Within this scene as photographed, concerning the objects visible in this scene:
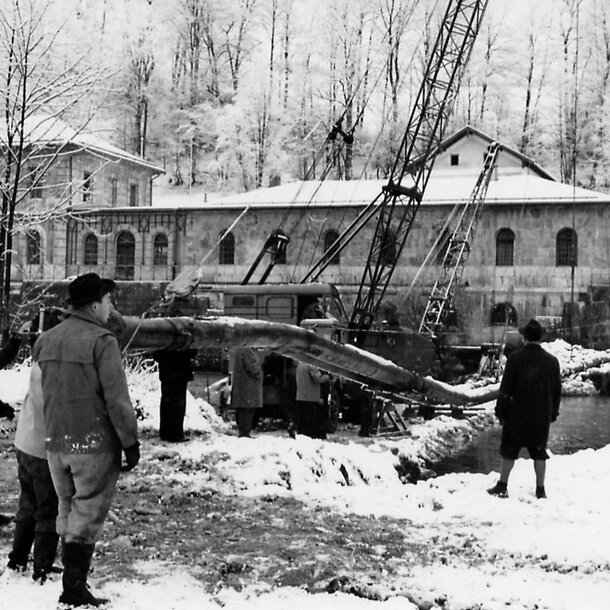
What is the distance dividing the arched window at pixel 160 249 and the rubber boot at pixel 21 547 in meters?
37.6

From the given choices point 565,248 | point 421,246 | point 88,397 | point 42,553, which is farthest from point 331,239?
point 88,397

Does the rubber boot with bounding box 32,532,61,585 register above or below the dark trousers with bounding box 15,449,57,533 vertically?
below

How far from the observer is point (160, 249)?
42.8 metres

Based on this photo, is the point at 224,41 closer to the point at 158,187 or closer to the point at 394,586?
the point at 158,187

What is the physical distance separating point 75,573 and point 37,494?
741 millimetres

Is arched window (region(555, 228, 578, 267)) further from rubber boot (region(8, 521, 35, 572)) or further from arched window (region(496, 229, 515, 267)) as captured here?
rubber boot (region(8, 521, 35, 572))

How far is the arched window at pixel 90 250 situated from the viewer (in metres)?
44.0

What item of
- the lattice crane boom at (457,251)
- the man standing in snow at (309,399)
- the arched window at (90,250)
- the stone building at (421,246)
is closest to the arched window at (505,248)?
the stone building at (421,246)

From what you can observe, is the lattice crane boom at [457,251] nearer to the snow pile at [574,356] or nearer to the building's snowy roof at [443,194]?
the building's snowy roof at [443,194]

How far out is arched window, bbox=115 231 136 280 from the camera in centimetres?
4325

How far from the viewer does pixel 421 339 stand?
2450cm

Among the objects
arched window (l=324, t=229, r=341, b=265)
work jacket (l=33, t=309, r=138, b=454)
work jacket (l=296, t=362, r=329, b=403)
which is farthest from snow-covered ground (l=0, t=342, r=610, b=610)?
arched window (l=324, t=229, r=341, b=265)

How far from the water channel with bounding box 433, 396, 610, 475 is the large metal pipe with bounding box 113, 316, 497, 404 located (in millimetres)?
1781

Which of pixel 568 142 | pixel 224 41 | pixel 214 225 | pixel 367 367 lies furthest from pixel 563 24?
pixel 367 367
